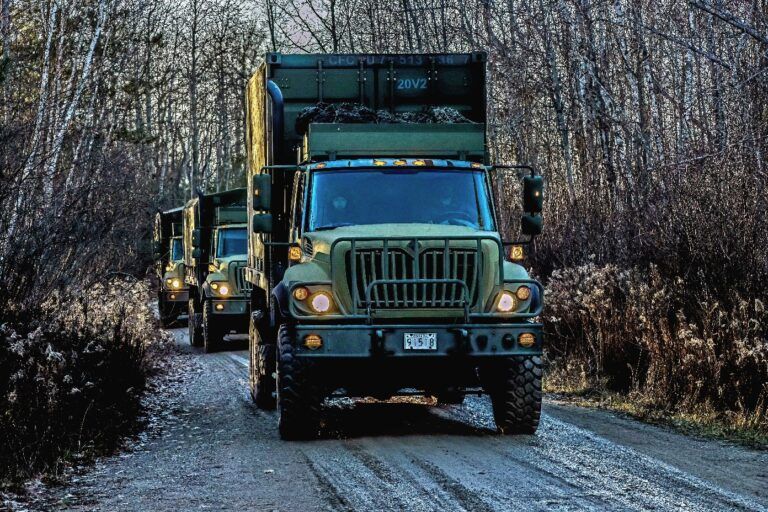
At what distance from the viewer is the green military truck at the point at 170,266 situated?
2761 centimetres

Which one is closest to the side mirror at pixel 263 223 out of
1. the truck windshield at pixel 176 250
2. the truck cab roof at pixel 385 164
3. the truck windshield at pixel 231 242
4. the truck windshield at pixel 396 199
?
the truck windshield at pixel 396 199

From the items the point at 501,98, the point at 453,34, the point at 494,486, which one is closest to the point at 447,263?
the point at 494,486

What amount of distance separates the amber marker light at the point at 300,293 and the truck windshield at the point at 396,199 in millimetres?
901

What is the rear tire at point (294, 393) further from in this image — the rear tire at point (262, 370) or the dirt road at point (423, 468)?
the rear tire at point (262, 370)

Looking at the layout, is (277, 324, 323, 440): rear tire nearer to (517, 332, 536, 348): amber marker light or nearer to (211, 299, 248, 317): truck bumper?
(517, 332, 536, 348): amber marker light

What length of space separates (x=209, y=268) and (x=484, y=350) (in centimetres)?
1356

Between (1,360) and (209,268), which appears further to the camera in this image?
(209,268)

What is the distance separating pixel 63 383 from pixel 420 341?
10.1 ft

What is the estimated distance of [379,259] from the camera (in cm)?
958

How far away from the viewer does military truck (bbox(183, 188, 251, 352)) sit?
814 inches

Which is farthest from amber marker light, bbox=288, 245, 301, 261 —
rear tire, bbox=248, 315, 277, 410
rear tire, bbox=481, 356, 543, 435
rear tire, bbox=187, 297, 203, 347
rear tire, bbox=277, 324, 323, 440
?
rear tire, bbox=187, 297, 203, 347

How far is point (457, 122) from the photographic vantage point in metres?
11.8

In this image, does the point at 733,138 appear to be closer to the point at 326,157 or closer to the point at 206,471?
the point at 326,157

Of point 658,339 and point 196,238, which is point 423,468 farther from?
point 196,238
